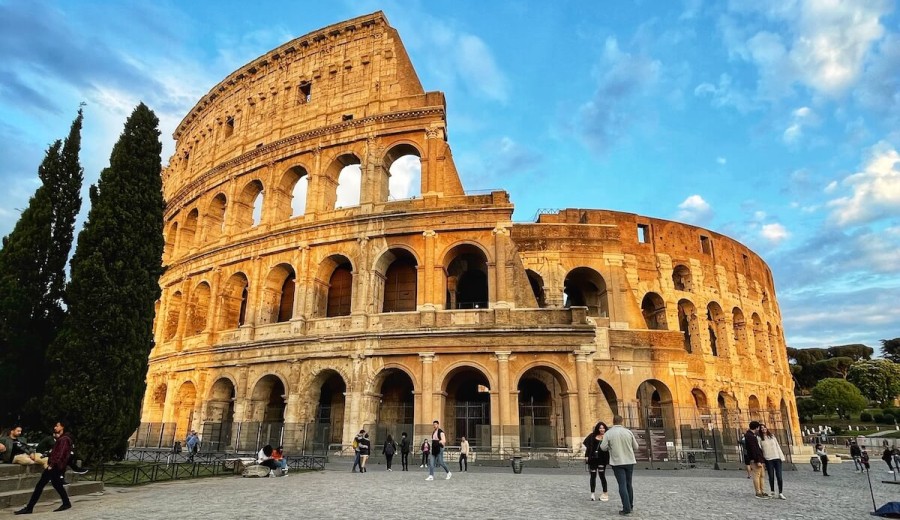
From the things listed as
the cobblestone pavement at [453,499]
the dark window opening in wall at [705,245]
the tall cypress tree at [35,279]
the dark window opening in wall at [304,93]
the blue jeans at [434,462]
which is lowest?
the cobblestone pavement at [453,499]

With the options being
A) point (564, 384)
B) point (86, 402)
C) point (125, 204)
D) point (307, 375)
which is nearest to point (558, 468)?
point (564, 384)

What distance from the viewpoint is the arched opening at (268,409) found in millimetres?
19516

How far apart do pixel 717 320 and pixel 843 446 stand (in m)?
22.7

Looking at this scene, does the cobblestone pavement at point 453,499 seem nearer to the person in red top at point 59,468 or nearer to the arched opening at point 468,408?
the person in red top at point 59,468

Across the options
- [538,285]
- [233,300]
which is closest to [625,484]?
[538,285]

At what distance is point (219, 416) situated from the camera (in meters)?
22.0

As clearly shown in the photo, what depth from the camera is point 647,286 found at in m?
27.3

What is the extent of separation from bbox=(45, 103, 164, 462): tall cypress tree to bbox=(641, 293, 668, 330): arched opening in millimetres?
23805

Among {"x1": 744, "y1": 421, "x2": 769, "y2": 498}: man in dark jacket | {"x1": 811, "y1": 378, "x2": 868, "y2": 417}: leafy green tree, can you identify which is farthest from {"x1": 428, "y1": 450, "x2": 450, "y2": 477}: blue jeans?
{"x1": 811, "y1": 378, "x2": 868, "y2": 417}: leafy green tree

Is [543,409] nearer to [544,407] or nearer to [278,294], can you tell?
[544,407]

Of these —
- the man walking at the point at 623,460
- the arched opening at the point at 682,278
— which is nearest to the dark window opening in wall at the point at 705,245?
the arched opening at the point at 682,278

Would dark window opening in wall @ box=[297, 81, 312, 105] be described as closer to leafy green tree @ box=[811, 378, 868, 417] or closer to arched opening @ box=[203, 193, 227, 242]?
arched opening @ box=[203, 193, 227, 242]

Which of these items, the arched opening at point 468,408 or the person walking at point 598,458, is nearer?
the person walking at point 598,458

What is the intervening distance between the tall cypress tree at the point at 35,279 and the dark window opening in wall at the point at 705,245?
30775 mm
